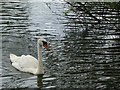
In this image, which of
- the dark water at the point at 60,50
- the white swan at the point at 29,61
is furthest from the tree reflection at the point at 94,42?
the white swan at the point at 29,61

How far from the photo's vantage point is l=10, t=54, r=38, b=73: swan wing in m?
15.7

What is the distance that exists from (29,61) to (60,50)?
1721 mm

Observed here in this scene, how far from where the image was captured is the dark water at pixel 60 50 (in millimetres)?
14367

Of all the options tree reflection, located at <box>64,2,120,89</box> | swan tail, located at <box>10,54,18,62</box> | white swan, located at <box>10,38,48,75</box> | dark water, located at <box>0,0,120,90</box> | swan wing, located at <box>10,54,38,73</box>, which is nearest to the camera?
dark water, located at <box>0,0,120,90</box>

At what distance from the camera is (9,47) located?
17.4 m

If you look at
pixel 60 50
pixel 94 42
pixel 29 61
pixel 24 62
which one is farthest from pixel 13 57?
pixel 94 42

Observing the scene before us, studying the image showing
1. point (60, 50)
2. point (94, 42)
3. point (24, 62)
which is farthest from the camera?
point (94, 42)

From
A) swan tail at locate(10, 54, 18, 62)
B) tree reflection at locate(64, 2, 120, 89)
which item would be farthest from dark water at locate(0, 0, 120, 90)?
swan tail at locate(10, 54, 18, 62)

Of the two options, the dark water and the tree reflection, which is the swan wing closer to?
the dark water

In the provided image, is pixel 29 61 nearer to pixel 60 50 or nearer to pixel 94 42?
pixel 60 50

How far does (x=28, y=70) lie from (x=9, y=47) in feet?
7.34

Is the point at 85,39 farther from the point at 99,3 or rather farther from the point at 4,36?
the point at 99,3

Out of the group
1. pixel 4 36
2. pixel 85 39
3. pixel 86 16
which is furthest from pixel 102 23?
pixel 4 36

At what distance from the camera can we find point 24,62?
15.9 metres
